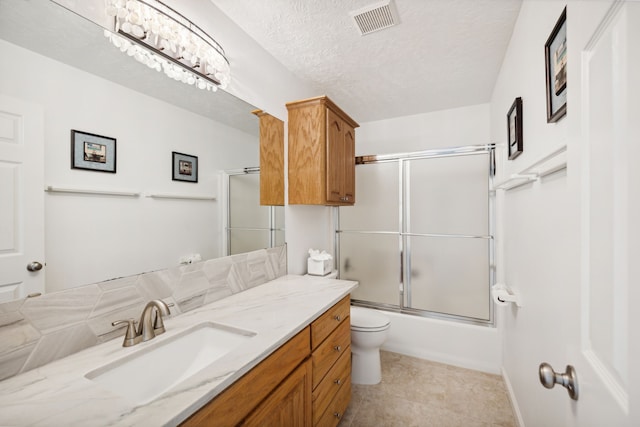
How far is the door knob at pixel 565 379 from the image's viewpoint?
1.90 feet

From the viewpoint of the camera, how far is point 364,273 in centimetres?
297

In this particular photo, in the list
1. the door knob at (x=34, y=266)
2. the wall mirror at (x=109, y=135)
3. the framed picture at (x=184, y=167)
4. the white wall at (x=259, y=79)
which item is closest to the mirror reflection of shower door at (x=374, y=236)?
the white wall at (x=259, y=79)

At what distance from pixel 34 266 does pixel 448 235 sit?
2.76 m

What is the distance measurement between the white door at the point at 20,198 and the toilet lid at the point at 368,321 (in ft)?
6.15

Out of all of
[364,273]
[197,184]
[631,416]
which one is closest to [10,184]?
[197,184]

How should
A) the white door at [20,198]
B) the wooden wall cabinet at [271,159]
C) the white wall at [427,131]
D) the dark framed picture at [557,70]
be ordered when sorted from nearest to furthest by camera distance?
1. the white door at [20,198]
2. the dark framed picture at [557,70]
3. the wooden wall cabinet at [271,159]
4. the white wall at [427,131]

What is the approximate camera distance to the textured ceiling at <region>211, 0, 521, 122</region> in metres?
1.53

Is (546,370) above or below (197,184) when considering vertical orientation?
below

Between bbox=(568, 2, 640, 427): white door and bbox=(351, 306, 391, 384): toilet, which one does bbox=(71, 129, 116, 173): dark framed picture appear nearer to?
bbox=(568, 2, 640, 427): white door

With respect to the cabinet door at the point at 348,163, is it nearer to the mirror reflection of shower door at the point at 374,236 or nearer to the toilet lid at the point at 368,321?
the mirror reflection of shower door at the point at 374,236

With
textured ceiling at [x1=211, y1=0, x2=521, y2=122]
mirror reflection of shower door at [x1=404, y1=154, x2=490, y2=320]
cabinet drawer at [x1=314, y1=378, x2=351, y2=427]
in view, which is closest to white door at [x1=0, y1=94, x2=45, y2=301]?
textured ceiling at [x1=211, y1=0, x2=521, y2=122]

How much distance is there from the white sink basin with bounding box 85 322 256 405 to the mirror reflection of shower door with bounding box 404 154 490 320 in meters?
2.06

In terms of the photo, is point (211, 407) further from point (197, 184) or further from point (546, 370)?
point (197, 184)

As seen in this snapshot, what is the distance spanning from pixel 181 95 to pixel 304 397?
1560 millimetres
